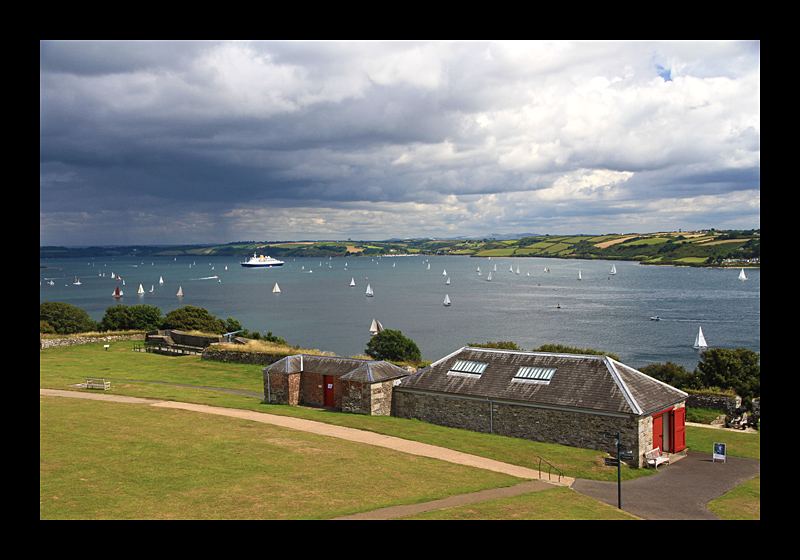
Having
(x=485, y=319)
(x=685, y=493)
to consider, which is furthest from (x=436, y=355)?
(x=685, y=493)

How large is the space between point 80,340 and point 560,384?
163 feet

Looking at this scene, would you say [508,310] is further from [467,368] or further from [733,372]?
[467,368]

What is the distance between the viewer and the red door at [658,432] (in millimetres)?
24297

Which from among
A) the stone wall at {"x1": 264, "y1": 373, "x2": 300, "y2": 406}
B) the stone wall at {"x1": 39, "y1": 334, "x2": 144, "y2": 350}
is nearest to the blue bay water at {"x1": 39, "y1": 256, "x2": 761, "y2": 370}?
the stone wall at {"x1": 39, "y1": 334, "x2": 144, "y2": 350}

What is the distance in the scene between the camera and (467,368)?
29.6 meters

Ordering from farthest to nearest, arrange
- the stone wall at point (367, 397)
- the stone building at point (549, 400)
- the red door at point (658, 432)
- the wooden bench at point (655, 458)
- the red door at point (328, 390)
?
the red door at point (328, 390) → the stone wall at point (367, 397) → the red door at point (658, 432) → the stone building at point (549, 400) → the wooden bench at point (655, 458)

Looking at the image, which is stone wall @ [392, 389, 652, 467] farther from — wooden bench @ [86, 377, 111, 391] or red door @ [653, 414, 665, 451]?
wooden bench @ [86, 377, 111, 391]

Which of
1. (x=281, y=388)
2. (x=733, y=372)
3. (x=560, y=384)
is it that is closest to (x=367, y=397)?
(x=281, y=388)

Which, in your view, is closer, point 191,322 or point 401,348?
point 401,348

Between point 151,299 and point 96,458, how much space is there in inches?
4995

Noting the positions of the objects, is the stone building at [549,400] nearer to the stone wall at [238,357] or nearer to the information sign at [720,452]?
the information sign at [720,452]

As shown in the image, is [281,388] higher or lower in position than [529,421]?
higher

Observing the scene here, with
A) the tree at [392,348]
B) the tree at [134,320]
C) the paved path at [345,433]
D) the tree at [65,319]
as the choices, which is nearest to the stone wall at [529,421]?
the paved path at [345,433]

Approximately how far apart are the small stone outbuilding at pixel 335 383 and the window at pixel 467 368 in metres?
3.24
